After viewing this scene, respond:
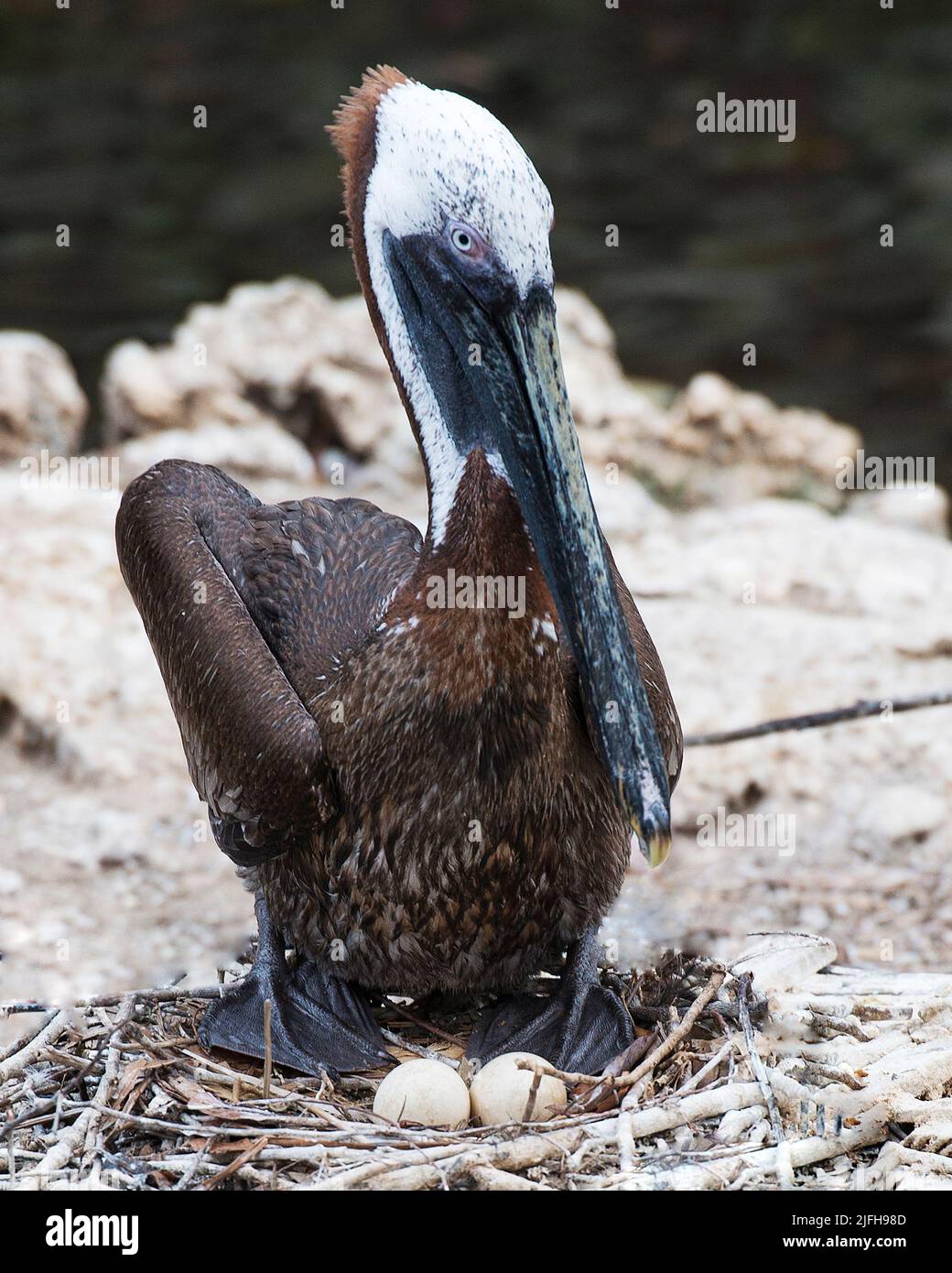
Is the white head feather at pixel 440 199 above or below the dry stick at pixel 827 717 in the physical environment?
above

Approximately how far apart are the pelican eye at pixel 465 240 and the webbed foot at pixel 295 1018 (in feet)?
5.91

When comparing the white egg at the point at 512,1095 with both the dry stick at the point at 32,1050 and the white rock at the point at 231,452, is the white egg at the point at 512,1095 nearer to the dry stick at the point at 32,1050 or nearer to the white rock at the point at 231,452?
the dry stick at the point at 32,1050

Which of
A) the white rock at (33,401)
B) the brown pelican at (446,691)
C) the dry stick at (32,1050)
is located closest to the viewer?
the brown pelican at (446,691)

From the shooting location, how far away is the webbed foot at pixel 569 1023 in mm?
4309

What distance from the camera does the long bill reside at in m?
3.92

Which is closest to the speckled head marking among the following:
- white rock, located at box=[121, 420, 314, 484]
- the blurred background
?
the blurred background

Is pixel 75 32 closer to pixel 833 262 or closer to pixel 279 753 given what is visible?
pixel 833 262

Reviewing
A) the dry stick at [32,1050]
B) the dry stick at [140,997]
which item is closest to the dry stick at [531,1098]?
the dry stick at [140,997]

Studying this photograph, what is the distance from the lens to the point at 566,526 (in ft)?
12.9

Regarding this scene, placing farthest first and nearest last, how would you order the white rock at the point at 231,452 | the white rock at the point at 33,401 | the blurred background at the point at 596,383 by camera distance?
the white rock at the point at 33,401 → the white rock at the point at 231,452 → the blurred background at the point at 596,383

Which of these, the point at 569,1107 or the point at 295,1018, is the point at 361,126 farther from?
the point at 569,1107

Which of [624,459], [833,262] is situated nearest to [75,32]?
[833,262]
